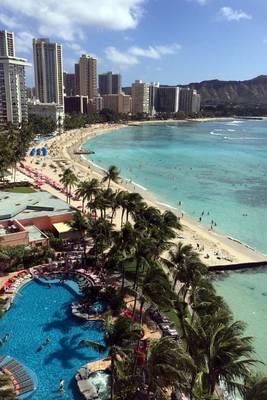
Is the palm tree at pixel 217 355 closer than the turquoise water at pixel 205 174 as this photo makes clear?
Yes

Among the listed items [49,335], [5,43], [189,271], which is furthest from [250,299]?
[5,43]

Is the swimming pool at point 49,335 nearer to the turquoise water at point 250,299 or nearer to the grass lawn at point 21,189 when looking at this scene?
the turquoise water at point 250,299

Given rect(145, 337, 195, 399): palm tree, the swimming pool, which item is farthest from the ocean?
rect(145, 337, 195, 399): palm tree

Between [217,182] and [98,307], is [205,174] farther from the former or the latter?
[98,307]

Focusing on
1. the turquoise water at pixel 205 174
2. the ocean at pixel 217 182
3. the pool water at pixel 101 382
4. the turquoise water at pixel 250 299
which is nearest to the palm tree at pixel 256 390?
the pool water at pixel 101 382

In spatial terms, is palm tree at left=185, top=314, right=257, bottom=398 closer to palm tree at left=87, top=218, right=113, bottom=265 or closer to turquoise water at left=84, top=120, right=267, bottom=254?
palm tree at left=87, top=218, right=113, bottom=265
